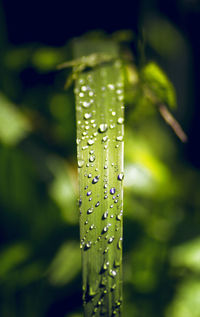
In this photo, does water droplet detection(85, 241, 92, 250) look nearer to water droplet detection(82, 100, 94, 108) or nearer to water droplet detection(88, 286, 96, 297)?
water droplet detection(88, 286, 96, 297)

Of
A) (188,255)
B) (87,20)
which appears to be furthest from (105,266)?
(87,20)

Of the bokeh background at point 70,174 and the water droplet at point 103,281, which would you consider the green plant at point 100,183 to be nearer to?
the water droplet at point 103,281

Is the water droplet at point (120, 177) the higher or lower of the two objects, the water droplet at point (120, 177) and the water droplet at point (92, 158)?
the lower

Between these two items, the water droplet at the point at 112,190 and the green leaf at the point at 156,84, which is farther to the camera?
the green leaf at the point at 156,84

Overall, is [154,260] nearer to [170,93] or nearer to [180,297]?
[180,297]

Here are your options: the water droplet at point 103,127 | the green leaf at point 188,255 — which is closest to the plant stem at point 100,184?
the water droplet at point 103,127

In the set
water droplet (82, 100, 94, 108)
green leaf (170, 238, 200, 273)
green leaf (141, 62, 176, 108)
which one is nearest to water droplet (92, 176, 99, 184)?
water droplet (82, 100, 94, 108)
